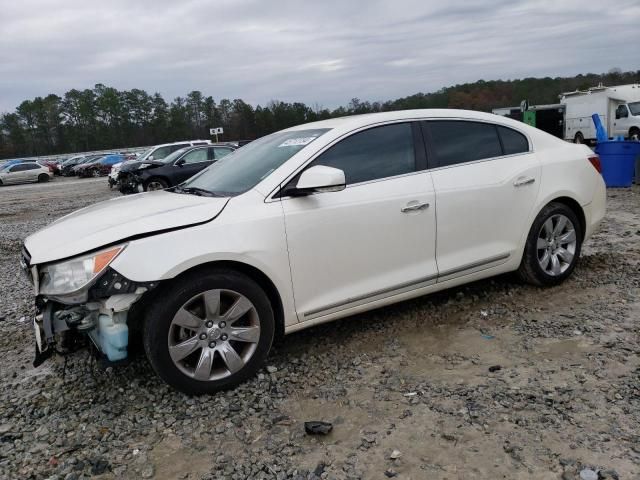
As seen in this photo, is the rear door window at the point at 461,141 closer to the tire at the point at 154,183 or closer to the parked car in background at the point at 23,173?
the tire at the point at 154,183

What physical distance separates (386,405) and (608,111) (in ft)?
83.2

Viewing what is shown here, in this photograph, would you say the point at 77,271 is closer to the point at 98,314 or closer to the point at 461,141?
the point at 98,314

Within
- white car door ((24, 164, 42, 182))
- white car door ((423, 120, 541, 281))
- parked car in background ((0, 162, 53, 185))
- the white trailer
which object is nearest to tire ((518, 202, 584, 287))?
white car door ((423, 120, 541, 281))

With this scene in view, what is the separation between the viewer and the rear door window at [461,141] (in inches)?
159

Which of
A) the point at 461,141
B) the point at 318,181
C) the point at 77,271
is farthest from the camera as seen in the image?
the point at 461,141

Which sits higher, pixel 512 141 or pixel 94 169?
pixel 94 169

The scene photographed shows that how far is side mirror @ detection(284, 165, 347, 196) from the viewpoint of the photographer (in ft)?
10.6

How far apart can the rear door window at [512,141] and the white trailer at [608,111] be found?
21718 mm

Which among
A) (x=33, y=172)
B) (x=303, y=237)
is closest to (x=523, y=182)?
(x=303, y=237)

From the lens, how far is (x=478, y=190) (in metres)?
4.04

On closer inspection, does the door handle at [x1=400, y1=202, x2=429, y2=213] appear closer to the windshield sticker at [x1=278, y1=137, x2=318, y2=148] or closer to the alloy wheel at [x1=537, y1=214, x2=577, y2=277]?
the windshield sticker at [x1=278, y1=137, x2=318, y2=148]

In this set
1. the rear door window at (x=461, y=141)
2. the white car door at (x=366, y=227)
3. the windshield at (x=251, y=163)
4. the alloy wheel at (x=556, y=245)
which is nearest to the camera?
the white car door at (x=366, y=227)

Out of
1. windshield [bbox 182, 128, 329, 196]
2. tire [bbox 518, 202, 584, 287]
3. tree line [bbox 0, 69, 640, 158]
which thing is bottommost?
tire [bbox 518, 202, 584, 287]

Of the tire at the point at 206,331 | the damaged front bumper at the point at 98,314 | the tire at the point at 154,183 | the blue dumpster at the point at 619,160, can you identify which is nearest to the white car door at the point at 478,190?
the tire at the point at 206,331
